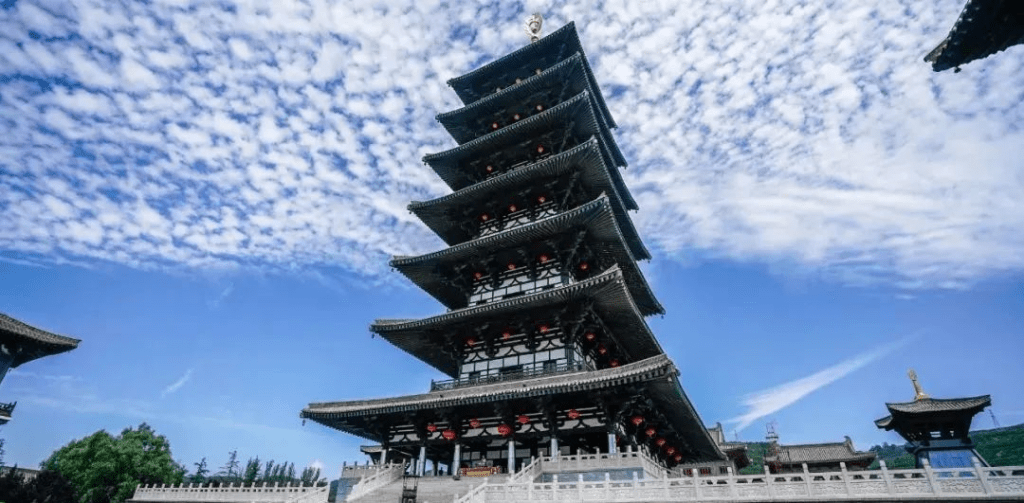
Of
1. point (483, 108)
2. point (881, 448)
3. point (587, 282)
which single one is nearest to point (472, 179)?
point (483, 108)

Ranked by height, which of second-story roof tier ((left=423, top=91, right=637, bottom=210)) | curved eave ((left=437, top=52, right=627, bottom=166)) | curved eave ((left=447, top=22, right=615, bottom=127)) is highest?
curved eave ((left=447, top=22, right=615, bottom=127))

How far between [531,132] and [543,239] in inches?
290

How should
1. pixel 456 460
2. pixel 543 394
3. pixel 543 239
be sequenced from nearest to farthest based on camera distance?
pixel 543 394 < pixel 456 460 < pixel 543 239

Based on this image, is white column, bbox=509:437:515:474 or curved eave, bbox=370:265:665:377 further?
curved eave, bbox=370:265:665:377

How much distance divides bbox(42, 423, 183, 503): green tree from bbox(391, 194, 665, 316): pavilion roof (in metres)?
24.4

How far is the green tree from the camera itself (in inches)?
1305

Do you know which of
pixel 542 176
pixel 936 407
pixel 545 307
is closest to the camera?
pixel 545 307

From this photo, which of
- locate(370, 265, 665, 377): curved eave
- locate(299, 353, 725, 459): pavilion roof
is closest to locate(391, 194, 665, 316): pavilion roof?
locate(370, 265, 665, 377): curved eave

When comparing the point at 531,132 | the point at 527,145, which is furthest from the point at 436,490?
the point at 531,132

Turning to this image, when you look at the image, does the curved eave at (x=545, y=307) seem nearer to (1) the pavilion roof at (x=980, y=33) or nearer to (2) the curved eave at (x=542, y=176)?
(2) the curved eave at (x=542, y=176)

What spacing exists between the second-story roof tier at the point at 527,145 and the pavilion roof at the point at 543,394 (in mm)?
12513

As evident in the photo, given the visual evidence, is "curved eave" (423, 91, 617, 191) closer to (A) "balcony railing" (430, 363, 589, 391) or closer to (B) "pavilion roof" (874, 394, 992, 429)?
(A) "balcony railing" (430, 363, 589, 391)

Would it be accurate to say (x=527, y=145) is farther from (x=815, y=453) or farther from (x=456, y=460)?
(x=815, y=453)

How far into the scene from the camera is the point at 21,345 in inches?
927
